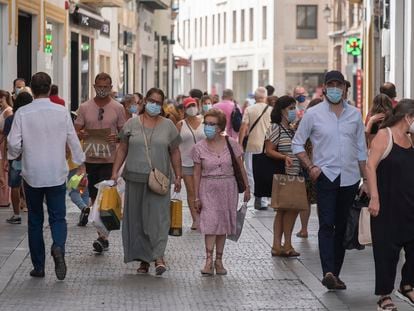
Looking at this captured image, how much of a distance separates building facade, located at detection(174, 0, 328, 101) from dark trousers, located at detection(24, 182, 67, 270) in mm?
54022

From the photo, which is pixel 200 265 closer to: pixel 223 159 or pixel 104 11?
pixel 223 159

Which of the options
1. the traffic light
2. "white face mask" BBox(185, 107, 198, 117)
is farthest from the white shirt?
the traffic light

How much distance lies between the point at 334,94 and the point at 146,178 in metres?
2.20

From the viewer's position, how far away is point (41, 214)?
43.5 feet

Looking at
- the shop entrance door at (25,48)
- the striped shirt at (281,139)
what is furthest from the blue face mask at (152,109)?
the shop entrance door at (25,48)

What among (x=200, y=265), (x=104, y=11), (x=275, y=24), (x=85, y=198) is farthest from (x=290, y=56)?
(x=200, y=265)

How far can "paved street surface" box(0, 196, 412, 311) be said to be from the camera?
38.5 ft

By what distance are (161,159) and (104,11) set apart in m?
30.4

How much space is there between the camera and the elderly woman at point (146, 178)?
13.7 metres

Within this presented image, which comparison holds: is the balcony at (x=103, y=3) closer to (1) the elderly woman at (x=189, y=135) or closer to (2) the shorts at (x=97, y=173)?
(1) the elderly woman at (x=189, y=135)

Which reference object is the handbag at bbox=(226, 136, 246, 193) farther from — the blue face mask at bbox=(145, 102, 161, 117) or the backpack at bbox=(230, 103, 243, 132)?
the backpack at bbox=(230, 103, 243, 132)

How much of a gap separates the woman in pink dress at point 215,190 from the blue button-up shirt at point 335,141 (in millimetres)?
1349

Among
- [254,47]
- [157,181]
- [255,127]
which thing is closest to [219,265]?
[157,181]

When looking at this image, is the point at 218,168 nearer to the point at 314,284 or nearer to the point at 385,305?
the point at 314,284
